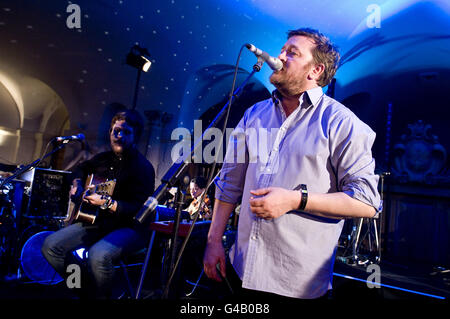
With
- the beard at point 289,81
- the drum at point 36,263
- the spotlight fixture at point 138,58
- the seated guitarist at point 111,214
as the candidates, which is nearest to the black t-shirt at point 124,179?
the seated guitarist at point 111,214

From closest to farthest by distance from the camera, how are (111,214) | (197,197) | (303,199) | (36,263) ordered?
(303,199) < (111,214) < (36,263) < (197,197)

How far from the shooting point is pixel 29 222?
3.83 metres

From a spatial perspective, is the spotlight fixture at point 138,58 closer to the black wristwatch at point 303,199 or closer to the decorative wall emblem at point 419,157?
the black wristwatch at point 303,199

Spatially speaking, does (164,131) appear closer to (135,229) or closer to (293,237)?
(135,229)

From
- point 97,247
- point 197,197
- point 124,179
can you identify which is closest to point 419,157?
point 197,197

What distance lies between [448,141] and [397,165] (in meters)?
1.23

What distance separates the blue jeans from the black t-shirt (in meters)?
0.12

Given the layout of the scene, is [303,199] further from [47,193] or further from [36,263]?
[47,193]

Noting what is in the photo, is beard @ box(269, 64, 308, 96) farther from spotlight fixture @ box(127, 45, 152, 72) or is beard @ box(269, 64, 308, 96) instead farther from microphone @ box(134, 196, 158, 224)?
spotlight fixture @ box(127, 45, 152, 72)

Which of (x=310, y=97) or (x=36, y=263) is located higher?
(x=310, y=97)

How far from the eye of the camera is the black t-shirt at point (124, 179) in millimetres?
2787

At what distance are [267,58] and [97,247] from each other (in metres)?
2.08

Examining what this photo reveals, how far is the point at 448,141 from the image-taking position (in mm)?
7324
